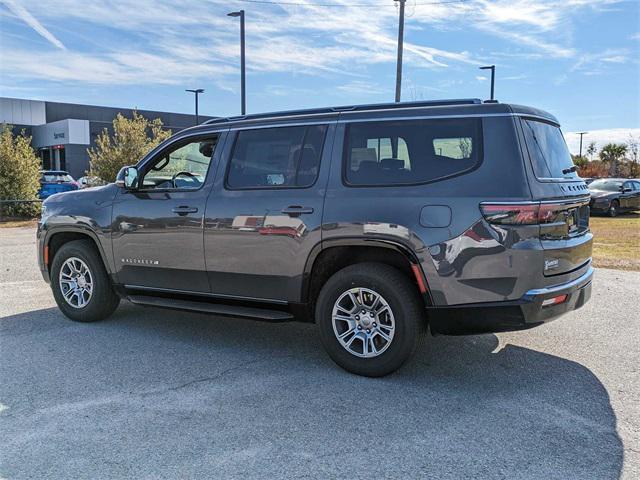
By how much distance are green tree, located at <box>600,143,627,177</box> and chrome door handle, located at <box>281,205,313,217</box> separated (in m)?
44.3

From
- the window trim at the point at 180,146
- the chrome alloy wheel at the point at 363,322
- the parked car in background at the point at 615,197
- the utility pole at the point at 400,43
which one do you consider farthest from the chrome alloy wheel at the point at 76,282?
the parked car in background at the point at 615,197

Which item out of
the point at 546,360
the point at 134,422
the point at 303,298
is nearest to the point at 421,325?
the point at 303,298

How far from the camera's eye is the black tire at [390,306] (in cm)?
407

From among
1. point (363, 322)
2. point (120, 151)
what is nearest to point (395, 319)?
point (363, 322)

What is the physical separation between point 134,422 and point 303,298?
160cm

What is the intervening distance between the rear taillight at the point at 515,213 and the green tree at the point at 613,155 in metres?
44.1

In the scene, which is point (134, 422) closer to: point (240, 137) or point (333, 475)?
point (333, 475)

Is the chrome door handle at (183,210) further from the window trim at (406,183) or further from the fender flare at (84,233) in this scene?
the window trim at (406,183)

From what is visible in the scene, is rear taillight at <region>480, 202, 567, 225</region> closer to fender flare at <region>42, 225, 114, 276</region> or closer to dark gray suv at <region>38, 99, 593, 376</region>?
dark gray suv at <region>38, 99, 593, 376</region>

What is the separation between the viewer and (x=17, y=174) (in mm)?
18125

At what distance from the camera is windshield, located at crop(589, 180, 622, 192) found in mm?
21322

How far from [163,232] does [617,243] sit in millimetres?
11103

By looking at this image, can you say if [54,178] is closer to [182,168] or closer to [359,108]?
[182,168]

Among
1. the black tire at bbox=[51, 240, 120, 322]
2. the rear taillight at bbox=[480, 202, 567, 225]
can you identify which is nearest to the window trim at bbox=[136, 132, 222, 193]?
the black tire at bbox=[51, 240, 120, 322]
